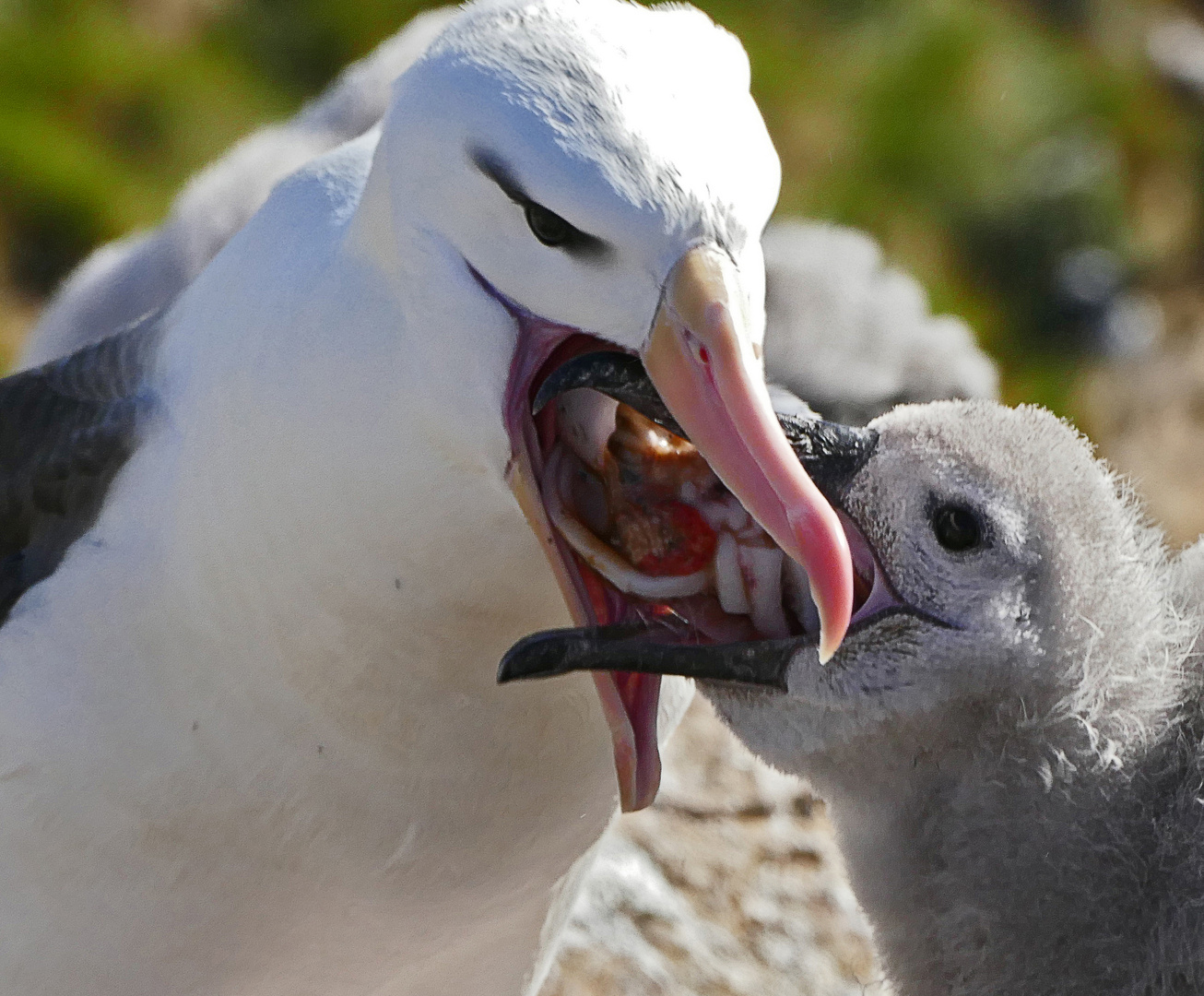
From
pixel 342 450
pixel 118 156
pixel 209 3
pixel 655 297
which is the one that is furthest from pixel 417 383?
pixel 209 3

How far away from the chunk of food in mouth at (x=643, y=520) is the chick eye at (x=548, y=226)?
0.22 meters

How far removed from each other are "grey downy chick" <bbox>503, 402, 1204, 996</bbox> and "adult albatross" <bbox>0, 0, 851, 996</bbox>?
28 centimetres

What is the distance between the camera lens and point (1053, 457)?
2.37 m

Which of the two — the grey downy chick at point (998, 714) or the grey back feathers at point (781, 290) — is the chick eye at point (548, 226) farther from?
the grey back feathers at point (781, 290)

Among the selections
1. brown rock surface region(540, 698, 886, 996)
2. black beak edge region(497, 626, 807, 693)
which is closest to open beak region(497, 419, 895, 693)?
black beak edge region(497, 626, 807, 693)

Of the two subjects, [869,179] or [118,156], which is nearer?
[118,156]

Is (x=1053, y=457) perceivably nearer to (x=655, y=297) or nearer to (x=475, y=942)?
(x=655, y=297)

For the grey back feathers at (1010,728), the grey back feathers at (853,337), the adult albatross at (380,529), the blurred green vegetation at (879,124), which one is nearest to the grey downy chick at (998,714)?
the grey back feathers at (1010,728)

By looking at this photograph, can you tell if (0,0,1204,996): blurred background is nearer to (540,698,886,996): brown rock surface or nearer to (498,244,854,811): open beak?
(540,698,886,996): brown rock surface

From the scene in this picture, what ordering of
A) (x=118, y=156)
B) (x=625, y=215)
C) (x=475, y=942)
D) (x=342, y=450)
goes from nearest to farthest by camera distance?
1. (x=625, y=215)
2. (x=342, y=450)
3. (x=475, y=942)
4. (x=118, y=156)

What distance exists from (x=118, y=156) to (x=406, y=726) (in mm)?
5195

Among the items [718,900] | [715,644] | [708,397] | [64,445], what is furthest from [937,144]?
A: [708,397]

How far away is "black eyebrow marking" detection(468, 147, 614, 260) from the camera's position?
1.91 m

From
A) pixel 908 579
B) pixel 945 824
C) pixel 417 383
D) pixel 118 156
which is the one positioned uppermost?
pixel 118 156
